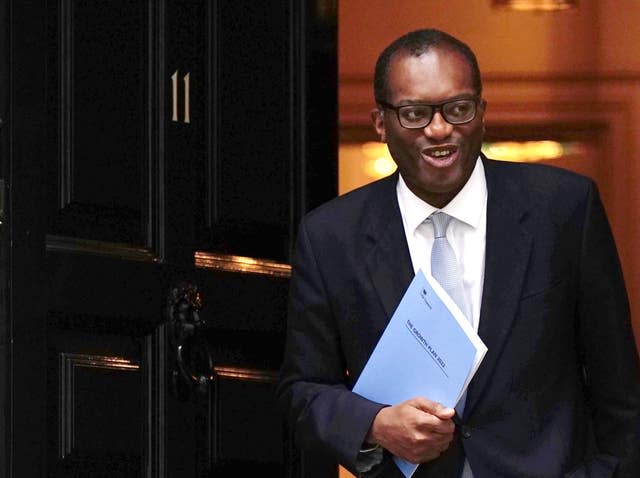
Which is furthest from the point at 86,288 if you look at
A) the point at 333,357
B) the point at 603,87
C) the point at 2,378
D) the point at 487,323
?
the point at 603,87

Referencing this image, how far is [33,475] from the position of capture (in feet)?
12.6

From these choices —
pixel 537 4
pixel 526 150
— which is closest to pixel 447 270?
pixel 526 150

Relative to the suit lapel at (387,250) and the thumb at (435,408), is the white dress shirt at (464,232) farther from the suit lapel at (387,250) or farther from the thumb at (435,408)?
the thumb at (435,408)

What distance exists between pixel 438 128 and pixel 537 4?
9.67 ft

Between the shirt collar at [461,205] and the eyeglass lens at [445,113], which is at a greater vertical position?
the eyeglass lens at [445,113]

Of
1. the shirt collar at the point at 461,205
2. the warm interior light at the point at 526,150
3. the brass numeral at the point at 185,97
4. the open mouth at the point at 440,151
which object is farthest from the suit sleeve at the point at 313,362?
the warm interior light at the point at 526,150

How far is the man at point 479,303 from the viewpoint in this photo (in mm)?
3662

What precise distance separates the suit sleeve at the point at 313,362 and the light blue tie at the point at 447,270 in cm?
27

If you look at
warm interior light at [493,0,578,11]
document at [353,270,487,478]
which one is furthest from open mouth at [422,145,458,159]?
warm interior light at [493,0,578,11]

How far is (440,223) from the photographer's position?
3756 millimetres

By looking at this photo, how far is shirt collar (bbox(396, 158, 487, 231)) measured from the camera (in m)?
3.76

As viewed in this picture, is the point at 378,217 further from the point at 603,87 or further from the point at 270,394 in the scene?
the point at 603,87

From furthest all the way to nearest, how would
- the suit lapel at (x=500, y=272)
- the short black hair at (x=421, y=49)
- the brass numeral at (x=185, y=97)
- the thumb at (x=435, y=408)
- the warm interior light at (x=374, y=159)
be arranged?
the warm interior light at (x=374, y=159) < the brass numeral at (x=185, y=97) < the short black hair at (x=421, y=49) < the suit lapel at (x=500, y=272) < the thumb at (x=435, y=408)

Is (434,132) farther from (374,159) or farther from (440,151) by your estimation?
(374,159)
